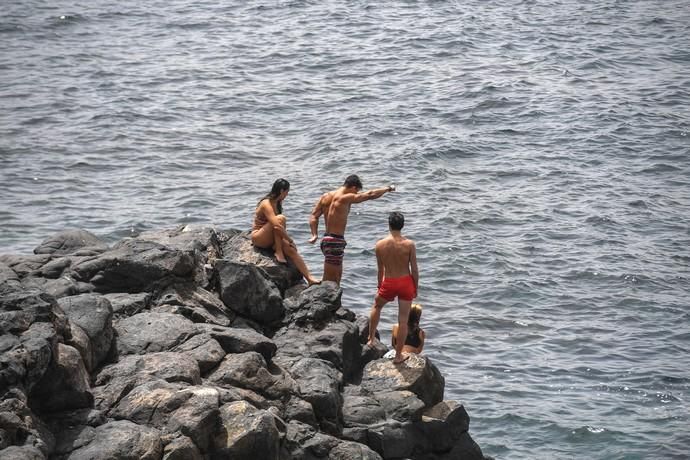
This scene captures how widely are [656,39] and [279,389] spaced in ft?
121

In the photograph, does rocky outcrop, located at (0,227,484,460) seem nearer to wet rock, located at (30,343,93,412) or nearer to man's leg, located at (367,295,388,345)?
wet rock, located at (30,343,93,412)

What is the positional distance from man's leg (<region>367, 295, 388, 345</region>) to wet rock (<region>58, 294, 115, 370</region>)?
187 inches

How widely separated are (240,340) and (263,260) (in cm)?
338

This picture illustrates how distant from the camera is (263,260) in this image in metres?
18.3

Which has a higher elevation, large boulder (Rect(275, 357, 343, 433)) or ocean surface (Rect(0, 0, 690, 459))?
large boulder (Rect(275, 357, 343, 433))

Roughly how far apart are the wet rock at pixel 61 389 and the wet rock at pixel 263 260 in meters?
5.28

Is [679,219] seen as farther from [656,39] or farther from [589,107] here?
[656,39]

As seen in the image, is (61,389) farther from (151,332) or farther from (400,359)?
(400,359)

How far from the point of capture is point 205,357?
14.4 m

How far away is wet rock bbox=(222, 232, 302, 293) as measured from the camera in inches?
717

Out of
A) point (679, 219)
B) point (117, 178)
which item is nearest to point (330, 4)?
point (117, 178)

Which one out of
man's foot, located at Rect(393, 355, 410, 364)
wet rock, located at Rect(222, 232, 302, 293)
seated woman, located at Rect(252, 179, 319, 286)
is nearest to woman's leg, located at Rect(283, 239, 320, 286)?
seated woman, located at Rect(252, 179, 319, 286)

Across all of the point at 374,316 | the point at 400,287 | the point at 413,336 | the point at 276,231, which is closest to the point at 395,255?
the point at 400,287

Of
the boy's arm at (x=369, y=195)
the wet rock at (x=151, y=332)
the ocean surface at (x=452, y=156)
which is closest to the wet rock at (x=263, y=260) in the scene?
the boy's arm at (x=369, y=195)
